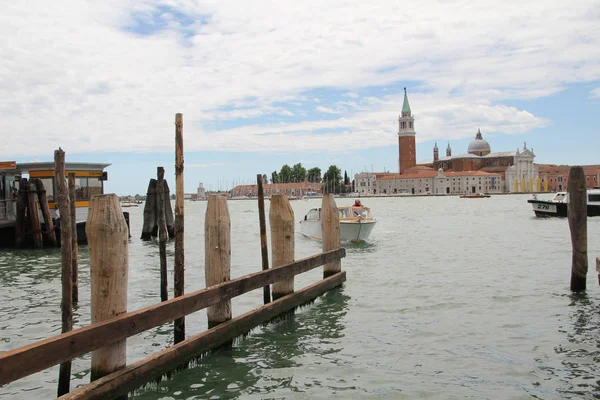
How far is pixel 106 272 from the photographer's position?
547 centimetres

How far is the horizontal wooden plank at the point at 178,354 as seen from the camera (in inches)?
210

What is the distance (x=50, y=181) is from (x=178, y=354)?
2112 centimetres

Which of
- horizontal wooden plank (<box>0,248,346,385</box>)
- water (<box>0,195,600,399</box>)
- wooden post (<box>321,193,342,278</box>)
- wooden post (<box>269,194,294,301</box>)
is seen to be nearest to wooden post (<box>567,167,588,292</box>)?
water (<box>0,195,600,399</box>)

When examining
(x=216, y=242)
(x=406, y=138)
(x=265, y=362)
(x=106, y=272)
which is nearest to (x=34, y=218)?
(x=216, y=242)

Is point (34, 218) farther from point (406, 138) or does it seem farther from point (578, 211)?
point (406, 138)

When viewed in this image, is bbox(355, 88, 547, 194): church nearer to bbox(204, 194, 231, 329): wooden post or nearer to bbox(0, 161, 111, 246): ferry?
bbox(0, 161, 111, 246): ferry

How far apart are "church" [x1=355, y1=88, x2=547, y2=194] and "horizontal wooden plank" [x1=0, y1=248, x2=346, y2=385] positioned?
182 m

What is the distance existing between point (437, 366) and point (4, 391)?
192 inches

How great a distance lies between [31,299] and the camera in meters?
12.4

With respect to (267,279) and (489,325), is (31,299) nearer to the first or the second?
(267,279)

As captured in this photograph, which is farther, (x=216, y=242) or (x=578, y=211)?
(x=578, y=211)

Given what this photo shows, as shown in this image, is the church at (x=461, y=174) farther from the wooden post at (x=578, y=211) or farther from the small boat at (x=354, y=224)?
the wooden post at (x=578, y=211)

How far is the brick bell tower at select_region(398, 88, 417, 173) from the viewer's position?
7643 inches

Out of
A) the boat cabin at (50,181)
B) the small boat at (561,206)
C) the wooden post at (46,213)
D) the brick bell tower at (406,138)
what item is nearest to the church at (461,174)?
the brick bell tower at (406,138)
